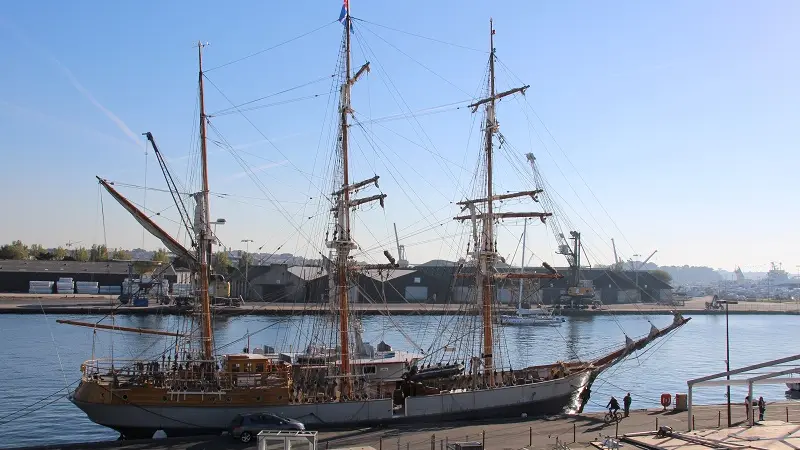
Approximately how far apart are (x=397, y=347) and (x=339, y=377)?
43945 mm

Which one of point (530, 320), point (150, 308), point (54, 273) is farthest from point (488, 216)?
point (54, 273)

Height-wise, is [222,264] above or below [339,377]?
above

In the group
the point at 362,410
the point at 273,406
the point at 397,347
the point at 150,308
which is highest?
the point at 150,308

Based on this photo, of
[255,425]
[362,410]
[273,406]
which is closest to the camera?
[255,425]

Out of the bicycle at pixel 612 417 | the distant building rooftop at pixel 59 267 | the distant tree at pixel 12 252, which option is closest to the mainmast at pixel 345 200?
the bicycle at pixel 612 417

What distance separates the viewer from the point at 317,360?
143ft

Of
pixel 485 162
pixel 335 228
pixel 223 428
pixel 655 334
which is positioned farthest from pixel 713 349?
pixel 223 428

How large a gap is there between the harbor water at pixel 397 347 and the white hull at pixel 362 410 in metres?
4.10

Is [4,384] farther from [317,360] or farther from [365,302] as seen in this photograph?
[365,302]

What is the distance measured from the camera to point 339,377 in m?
38.4

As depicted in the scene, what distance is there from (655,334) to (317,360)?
19.4 metres

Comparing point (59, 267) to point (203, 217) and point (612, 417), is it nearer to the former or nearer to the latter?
point (203, 217)

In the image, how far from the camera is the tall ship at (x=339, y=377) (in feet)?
114

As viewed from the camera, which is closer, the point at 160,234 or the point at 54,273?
the point at 160,234
